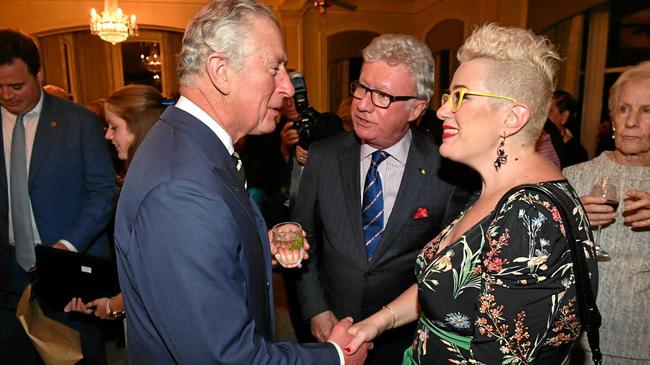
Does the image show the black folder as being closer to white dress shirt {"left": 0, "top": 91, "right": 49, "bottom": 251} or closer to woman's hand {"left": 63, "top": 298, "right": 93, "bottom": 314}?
woman's hand {"left": 63, "top": 298, "right": 93, "bottom": 314}

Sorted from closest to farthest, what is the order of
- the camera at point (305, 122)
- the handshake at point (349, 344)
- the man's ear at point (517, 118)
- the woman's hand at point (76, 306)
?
the man's ear at point (517, 118)
the handshake at point (349, 344)
the woman's hand at point (76, 306)
the camera at point (305, 122)

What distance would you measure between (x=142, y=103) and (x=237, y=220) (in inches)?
50.2

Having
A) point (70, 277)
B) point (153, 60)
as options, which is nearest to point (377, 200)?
point (70, 277)

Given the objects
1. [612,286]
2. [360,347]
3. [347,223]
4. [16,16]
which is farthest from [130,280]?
[16,16]

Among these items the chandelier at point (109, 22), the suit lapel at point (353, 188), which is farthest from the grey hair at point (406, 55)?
the chandelier at point (109, 22)

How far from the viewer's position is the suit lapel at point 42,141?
2160 millimetres

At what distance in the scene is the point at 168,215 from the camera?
35.9 inches

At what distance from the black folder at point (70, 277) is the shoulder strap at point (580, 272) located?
70.8 inches

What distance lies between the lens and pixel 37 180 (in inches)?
85.5

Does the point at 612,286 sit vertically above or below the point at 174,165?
below

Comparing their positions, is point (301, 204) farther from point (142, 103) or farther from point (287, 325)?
point (287, 325)

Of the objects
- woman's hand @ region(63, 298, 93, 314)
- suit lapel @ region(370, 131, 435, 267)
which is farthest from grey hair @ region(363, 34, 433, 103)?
woman's hand @ region(63, 298, 93, 314)

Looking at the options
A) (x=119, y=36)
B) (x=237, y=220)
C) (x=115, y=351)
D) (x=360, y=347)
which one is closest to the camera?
(x=237, y=220)

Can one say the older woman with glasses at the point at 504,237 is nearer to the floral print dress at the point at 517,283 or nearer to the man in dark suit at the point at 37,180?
the floral print dress at the point at 517,283
